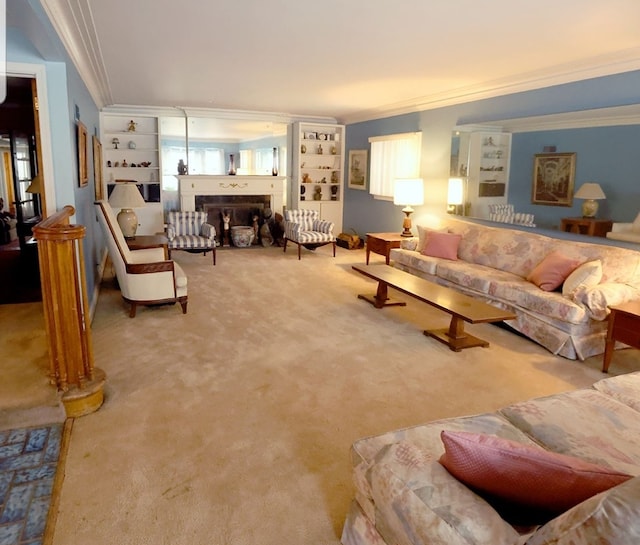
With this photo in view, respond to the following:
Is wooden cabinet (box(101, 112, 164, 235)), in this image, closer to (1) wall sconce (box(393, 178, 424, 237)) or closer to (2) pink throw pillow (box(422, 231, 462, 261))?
(1) wall sconce (box(393, 178, 424, 237))

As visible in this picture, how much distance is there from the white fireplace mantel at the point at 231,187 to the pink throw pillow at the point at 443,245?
400 centimetres

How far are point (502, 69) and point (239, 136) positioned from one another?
822cm

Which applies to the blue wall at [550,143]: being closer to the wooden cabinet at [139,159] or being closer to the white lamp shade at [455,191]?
the white lamp shade at [455,191]

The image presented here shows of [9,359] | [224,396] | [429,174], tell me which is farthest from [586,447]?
[429,174]

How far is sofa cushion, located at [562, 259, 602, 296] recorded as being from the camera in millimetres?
3842

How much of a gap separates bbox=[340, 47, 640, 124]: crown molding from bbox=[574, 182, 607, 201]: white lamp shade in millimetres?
958

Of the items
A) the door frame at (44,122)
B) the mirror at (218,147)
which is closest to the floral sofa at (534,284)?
the door frame at (44,122)

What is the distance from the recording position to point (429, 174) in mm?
6668

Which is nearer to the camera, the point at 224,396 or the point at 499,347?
the point at 224,396

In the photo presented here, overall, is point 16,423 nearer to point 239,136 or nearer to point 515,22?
point 515,22

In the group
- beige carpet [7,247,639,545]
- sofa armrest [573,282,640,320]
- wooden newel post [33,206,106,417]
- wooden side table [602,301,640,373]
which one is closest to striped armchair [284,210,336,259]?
beige carpet [7,247,639,545]

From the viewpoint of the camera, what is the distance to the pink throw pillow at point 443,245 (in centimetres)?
557

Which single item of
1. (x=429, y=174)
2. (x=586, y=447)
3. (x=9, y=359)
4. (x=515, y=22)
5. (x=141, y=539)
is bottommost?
(x=141, y=539)

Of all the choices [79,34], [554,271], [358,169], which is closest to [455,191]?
[554,271]
